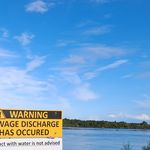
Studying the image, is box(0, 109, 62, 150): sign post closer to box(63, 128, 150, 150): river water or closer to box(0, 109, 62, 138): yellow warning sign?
box(0, 109, 62, 138): yellow warning sign

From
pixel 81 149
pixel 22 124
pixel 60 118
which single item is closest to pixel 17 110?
pixel 22 124

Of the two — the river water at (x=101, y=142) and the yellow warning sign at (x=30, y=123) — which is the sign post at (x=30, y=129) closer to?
the yellow warning sign at (x=30, y=123)

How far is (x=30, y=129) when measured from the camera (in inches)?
500

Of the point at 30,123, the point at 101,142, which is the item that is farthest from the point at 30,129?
the point at 101,142

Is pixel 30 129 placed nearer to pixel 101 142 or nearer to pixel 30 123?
pixel 30 123

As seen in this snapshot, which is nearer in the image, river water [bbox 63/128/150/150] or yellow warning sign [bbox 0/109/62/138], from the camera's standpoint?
yellow warning sign [bbox 0/109/62/138]

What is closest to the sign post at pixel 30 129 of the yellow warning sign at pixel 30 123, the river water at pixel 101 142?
the yellow warning sign at pixel 30 123

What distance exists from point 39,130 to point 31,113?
1.82 ft

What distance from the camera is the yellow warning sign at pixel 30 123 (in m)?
12.3

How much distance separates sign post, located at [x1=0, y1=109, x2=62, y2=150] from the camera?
12328 millimetres

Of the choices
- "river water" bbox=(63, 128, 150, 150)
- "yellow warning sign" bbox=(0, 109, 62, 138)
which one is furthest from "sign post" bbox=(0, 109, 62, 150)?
"river water" bbox=(63, 128, 150, 150)

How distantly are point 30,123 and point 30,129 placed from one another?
0.17m

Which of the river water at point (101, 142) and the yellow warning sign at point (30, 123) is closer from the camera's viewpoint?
the yellow warning sign at point (30, 123)

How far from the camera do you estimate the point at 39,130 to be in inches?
505
